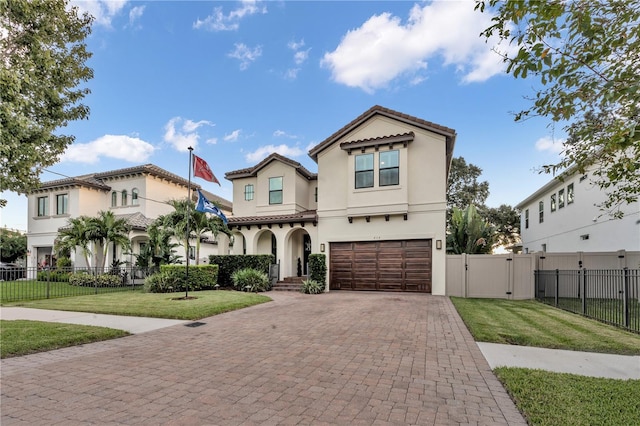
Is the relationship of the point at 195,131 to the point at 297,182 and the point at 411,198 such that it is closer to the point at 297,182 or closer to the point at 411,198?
the point at 297,182

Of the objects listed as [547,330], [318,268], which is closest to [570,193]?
[547,330]

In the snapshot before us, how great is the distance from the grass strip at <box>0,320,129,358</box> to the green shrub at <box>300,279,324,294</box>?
8718 millimetres

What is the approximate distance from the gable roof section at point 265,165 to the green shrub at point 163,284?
740 centimetres

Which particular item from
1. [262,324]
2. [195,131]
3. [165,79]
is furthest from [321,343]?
[195,131]

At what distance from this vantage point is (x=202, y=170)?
1326 centimetres

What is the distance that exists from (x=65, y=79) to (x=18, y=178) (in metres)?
2.92

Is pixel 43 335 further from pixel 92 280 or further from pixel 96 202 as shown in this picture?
pixel 96 202

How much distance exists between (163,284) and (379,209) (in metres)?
11.0

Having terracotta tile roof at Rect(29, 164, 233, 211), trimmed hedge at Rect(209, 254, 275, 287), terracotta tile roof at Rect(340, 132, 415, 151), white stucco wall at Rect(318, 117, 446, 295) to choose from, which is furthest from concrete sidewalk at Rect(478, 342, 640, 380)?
terracotta tile roof at Rect(29, 164, 233, 211)

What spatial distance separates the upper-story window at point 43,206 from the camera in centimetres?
2325

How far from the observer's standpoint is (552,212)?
2020 cm

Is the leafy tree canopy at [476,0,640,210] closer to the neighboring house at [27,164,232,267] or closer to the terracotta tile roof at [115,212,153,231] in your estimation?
the neighboring house at [27,164,232,267]

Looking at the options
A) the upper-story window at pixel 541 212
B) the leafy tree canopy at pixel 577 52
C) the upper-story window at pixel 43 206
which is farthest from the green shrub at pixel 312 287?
the upper-story window at pixel 43 206

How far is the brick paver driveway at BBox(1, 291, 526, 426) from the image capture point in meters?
3.40
